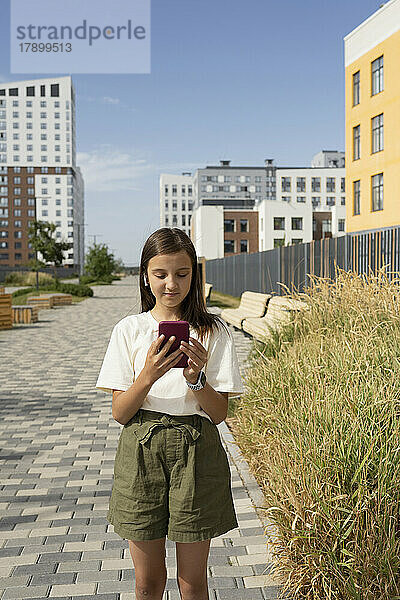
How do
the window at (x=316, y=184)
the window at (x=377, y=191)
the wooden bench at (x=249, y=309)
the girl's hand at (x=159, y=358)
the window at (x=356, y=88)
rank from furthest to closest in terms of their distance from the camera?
1. the window at (x=316, y=184)
2. the window at (x=356, y=88)
3. the window at (x=377, y=191)
4. the wooden bench at (x=249, y=309)
5. the girl's hand at (x=159, y=358)

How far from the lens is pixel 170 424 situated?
7.95ft

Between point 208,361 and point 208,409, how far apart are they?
199 mm

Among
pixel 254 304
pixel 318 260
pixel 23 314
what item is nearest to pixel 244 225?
pixel 23 314

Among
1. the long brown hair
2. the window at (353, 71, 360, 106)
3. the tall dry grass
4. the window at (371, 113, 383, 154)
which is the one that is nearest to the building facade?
the window at (353, 71, 360, 106)

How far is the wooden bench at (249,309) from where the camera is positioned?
→ 1602 cm

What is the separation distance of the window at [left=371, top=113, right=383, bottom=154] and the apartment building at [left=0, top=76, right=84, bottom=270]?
331 ft

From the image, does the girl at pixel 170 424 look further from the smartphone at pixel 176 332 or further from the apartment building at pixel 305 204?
the apartment building at pixel 305 204

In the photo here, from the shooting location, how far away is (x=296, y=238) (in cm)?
9106

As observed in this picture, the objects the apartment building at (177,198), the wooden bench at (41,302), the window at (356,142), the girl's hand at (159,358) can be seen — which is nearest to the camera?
the girl's hand at (159,358)

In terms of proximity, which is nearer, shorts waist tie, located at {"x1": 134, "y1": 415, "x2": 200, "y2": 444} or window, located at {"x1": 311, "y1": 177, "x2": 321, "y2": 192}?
shorts waist tie, located at {"x1": 134, "y1": 415, "x2": 200, "y2": 444}

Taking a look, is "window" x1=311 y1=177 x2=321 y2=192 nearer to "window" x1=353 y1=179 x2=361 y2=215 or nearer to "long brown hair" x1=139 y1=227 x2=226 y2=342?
"window" x1=353 y1=179 x2=361 y2=215

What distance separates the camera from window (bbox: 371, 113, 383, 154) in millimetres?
37438

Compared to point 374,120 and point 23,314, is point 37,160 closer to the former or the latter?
point 374,120

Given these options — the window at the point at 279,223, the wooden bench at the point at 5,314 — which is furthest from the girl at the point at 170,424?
the window at the point at 279,223
